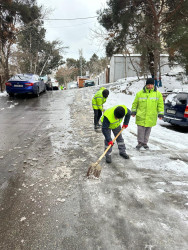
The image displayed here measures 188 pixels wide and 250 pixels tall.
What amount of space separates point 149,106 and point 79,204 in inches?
106

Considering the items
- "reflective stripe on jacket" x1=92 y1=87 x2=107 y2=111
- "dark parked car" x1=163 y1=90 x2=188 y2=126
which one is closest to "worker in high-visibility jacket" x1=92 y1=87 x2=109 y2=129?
"reflective stripe on jacket" x1=92 y1=87 x2=107 y2=111

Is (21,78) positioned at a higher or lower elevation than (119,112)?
higher

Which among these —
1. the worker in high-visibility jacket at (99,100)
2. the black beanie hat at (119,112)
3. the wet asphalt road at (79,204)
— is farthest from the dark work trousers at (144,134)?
the worker in high-visibility jacket at (99,100)

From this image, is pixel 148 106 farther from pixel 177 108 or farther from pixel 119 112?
pixel 177 108

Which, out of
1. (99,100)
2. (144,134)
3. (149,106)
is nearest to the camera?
(149,106)

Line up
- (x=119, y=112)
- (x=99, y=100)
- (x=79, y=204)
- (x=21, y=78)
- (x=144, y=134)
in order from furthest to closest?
(x=21, y=78) < (x=99, y=100) < (x=144, y=134) < (x=119, y=112) < (x=79, y=204)

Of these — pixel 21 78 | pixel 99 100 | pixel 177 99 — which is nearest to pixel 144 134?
pixel 99 100

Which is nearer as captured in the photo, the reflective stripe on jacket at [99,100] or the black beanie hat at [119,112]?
the black beanie hat at [119,112]

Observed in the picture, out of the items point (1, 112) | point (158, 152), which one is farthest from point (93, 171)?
point (1, 112)

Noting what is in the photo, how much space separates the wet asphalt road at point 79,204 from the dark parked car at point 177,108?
11.7ft

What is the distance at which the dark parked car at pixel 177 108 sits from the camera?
615 centimetres

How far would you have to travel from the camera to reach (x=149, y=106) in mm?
4172

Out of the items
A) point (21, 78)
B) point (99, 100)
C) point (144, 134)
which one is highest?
point (21, 78)

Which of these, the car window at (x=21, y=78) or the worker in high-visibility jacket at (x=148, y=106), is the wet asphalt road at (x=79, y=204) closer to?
the worker in high-visibility jacket at (x=148, y=106)
